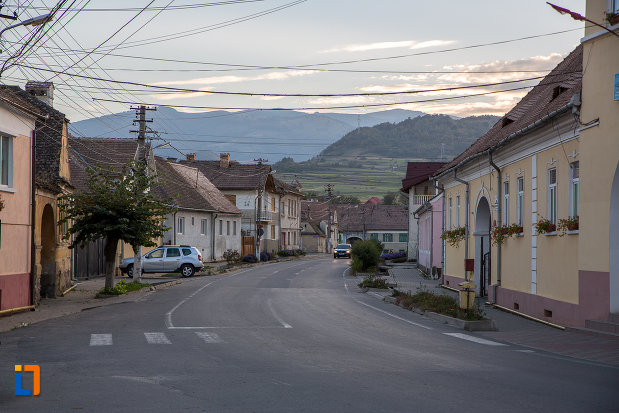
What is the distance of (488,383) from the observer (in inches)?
411

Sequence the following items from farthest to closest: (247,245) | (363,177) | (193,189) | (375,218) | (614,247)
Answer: (363,177), (375,218), (247,245), (193,189), (614,247)

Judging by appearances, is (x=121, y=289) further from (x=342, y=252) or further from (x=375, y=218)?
(x=375, y=218)

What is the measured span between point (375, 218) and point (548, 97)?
9243cm

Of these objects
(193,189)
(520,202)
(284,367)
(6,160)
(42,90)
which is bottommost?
(284,367)

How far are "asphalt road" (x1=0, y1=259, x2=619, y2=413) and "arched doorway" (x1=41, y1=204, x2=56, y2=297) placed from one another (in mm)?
6227

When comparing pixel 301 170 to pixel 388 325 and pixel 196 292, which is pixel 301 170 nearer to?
pixel 196 292

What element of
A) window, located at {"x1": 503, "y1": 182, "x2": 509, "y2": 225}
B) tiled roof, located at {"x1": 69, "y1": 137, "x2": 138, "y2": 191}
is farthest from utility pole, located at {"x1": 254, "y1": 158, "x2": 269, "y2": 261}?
window, located at {"x1": 503, "y1": 182, "x2": 509, "y2": 225}

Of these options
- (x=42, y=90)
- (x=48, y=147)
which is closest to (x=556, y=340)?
(x=48, y=147)

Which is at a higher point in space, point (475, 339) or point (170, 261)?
point (170, 261)

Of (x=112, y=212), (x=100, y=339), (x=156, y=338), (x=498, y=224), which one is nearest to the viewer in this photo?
(x=100, y=339)

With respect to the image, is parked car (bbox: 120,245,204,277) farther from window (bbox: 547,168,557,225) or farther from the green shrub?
window (bbox: 547,168,557,225)

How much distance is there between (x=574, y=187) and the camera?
18.7 metres

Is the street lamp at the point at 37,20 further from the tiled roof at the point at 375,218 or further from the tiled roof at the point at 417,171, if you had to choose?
the tiled roof at the point at 375,218

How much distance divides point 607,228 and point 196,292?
61.3 ft
